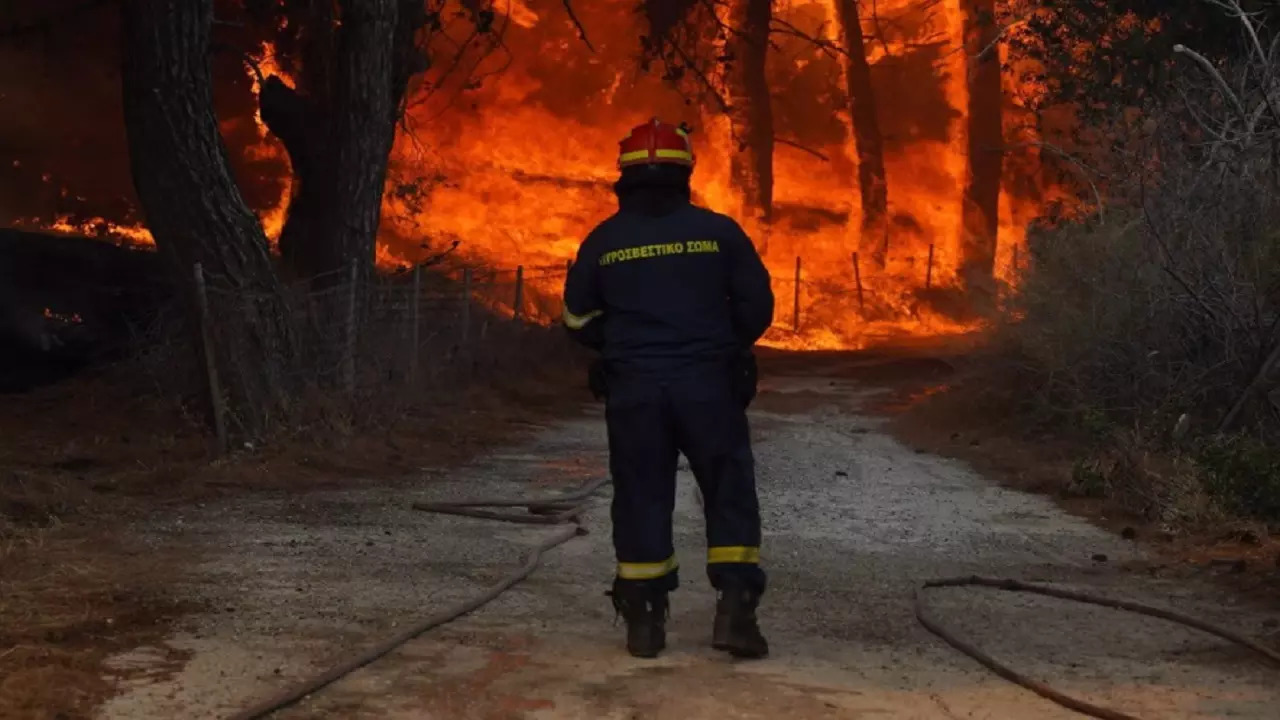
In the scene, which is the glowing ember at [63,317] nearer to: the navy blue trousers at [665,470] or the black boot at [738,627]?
the navy blue trousers at [665,470]

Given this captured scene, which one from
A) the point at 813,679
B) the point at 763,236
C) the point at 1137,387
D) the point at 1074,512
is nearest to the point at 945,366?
the point at 763,236

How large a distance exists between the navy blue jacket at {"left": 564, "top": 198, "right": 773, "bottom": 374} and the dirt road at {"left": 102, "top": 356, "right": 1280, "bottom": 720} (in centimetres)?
110

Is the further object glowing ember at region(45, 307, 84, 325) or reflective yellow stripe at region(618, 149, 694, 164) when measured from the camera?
glowing ember at region(45, 307, 84, 325)

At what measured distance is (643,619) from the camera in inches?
229

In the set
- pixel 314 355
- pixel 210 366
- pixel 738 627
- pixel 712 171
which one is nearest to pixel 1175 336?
pixel 314 355

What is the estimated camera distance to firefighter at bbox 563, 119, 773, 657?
588cm

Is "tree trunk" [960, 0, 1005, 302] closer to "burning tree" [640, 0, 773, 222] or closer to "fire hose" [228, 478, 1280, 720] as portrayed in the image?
"burning tree" [640, 0, 773, 222]

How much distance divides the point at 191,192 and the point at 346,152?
237cm

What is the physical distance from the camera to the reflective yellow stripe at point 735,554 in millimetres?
5926

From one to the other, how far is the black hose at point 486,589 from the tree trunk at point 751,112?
822 inches

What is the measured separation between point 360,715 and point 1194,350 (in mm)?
8488

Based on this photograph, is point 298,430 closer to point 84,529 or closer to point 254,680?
point 84,529

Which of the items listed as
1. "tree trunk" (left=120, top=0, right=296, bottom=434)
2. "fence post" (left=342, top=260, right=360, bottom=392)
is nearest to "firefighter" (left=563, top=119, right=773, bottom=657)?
"tree trunk" (left=120, top=0, right=296, bottom=434)

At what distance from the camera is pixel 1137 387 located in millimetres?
12320
